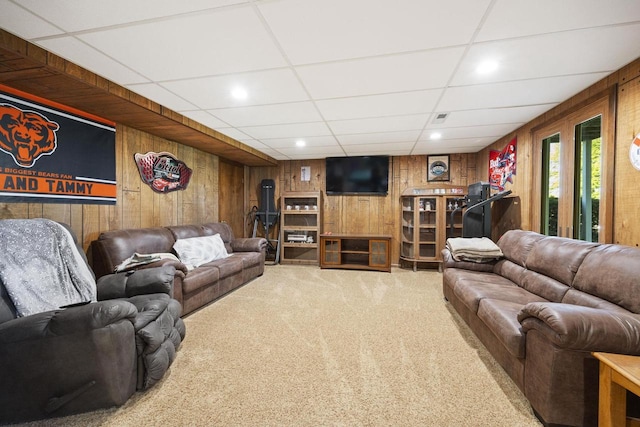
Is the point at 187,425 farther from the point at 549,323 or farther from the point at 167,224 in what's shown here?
the point at 167,224

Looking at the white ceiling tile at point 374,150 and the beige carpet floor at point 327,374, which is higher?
the white ceiling tile at point 374,150

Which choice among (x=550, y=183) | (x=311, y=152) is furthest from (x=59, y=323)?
(x=550, y=183)

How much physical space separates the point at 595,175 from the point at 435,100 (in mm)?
1713

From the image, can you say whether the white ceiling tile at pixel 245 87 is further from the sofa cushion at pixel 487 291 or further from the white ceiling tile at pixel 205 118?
the sofa cushion at pixel 487 291

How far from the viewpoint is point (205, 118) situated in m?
3.41

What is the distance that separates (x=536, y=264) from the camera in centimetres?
252

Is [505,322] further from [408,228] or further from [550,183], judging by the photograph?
[408,228]

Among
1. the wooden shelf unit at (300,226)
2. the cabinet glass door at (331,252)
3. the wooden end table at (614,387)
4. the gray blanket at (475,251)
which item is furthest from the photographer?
the wooden shelf unit at (300,226)

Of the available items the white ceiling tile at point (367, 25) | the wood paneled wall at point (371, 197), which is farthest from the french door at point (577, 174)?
the wood paneled wall at point (371, 197)

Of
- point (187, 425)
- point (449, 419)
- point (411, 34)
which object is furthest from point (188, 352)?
point (411, 34)

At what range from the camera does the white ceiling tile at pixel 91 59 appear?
1854 mm

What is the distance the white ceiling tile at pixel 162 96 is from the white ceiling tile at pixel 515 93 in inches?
109

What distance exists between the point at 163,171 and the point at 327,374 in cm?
358

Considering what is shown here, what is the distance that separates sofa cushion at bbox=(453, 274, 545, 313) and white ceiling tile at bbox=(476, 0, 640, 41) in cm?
197
